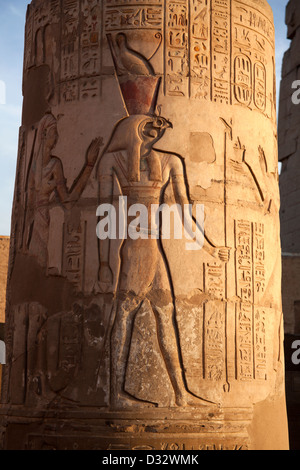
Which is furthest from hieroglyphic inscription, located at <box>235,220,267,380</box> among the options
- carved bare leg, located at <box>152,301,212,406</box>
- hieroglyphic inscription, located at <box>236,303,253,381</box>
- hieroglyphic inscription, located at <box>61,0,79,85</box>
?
hieroglyphic inscription, located at <box>61,0,79,85</box>

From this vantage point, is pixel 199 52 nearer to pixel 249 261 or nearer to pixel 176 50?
pixel 176 50

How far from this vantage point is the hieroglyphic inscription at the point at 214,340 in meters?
5.12

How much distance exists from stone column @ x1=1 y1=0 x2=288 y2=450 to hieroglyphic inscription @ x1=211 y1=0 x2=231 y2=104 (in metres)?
0.01

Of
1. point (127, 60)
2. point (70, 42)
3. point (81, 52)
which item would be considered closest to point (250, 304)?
point (127, 60)

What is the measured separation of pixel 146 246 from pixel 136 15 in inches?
67.8

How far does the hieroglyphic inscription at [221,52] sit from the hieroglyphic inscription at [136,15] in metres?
0.44

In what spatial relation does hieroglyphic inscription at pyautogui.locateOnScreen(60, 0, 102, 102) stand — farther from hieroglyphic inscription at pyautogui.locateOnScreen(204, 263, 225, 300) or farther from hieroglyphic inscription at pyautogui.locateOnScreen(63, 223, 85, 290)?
hieroglyphic inscription at pyautogui.locateOnScreen(204, 263, 225, 300)

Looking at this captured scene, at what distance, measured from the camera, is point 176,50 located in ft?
17.7

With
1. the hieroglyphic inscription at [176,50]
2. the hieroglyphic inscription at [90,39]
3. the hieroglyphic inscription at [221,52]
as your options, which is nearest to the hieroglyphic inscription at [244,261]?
the hieroglyphic inscription at [221,52]

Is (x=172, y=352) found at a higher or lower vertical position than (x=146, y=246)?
lower

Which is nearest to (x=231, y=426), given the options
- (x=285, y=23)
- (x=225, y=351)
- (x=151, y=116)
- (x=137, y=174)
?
(x=225, y=351)

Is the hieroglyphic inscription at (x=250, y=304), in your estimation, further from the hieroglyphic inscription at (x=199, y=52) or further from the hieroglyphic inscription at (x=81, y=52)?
the hieroglyphic inscription at (x=81, y=52)

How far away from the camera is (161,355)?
5055mm

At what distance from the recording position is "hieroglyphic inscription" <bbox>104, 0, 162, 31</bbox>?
541 cm
